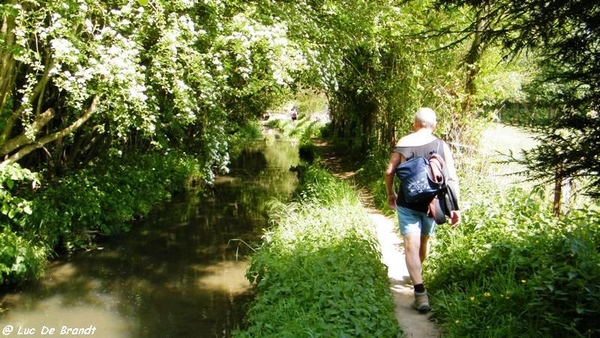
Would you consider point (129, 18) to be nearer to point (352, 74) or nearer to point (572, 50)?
point (572, 50)

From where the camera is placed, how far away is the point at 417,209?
466 cm

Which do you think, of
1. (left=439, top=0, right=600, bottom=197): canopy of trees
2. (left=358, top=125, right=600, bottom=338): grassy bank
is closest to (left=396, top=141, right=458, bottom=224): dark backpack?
(left=358, top=125, right=600, bottom=338): grassy bank

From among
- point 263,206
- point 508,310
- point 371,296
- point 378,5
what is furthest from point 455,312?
point 263,206

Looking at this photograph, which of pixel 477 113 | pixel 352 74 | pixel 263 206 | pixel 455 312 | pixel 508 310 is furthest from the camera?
pixel 352 74

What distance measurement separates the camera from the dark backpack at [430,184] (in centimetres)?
454

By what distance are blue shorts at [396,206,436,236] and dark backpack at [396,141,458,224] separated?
0.12 m

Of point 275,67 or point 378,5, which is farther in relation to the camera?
point 378,5

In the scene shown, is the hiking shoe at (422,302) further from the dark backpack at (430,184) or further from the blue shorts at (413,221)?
the dark backpack at (430,184)

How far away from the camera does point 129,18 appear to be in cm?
668

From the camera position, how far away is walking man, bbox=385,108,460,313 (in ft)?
15.3

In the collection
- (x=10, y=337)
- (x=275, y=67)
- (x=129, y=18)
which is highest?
(x=129, y=18)

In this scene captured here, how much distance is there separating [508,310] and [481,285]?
0.76 meters

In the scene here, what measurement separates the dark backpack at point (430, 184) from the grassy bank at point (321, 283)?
3.10 ft

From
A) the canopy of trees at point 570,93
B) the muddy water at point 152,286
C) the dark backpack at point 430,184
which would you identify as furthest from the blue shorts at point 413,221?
the muddy water at point 152,286
